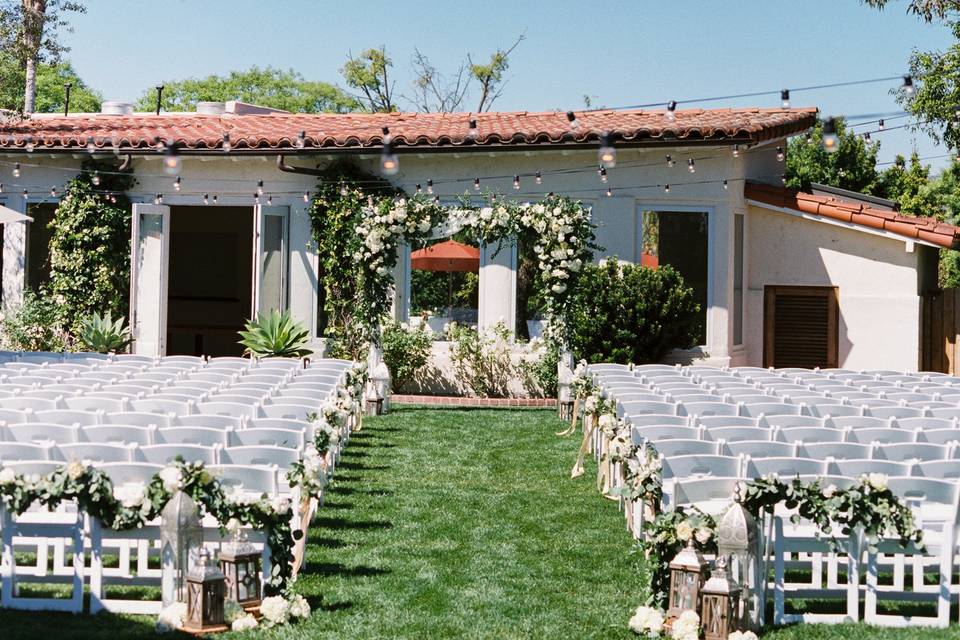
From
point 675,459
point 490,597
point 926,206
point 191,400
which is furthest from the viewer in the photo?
point 926,206

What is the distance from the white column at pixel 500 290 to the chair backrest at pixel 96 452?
10.1 meters

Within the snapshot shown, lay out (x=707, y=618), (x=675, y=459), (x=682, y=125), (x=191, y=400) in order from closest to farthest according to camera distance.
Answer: (x=707, y=618) < (x=675, y=459) < (x=191, y=400) < (x=682, y=125)

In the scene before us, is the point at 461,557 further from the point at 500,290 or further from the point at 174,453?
the point at 500,290

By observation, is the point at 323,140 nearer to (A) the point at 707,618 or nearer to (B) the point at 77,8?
(B) the point at 77,8

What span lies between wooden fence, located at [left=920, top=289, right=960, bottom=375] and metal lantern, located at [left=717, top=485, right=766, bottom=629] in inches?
513

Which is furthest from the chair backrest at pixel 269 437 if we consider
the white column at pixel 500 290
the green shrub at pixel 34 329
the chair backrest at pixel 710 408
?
the green shrub at pixel 34 329

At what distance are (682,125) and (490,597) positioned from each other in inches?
448

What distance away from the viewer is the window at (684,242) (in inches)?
692

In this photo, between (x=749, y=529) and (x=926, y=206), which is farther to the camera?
(x=926, y=206)

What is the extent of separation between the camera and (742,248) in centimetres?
1809

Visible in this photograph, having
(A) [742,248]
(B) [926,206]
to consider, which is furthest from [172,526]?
(B) [926,206]

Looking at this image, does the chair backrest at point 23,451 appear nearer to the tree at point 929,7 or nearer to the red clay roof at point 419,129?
the red clay roof at point 419,129

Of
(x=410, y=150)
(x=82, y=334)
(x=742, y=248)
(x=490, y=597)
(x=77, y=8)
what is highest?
(x=77, y=8)

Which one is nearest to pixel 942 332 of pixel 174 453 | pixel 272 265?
pixel 272 265
